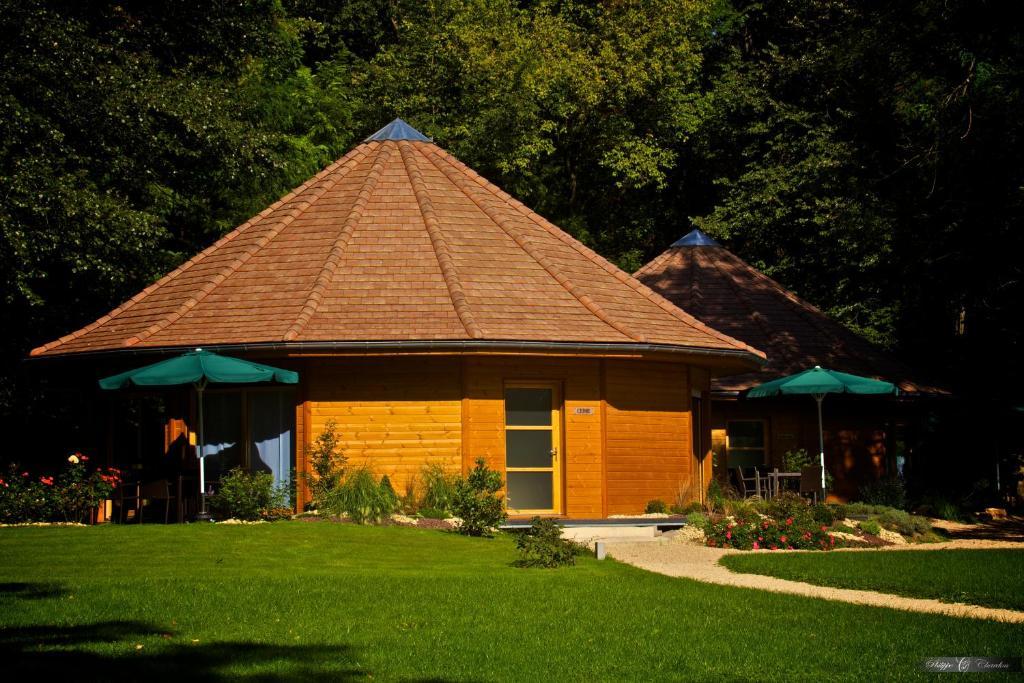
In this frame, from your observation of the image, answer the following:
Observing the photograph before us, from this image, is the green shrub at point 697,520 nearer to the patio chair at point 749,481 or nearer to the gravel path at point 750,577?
the gravel path at point 750,577

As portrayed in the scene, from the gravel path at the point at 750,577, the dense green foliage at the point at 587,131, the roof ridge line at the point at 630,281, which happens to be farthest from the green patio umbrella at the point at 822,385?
the gravel path at the point at 750,577

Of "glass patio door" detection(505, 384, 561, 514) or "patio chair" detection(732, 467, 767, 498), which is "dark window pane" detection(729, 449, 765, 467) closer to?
"patio chair" detection(732, 467, 767, 498)

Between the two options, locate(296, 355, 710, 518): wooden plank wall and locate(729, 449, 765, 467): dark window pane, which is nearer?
locate(296, 355, 710, 518): wooden plank wall

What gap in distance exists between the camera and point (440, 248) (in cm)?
2225

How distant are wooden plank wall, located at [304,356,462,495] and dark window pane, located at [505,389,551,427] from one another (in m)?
1.09

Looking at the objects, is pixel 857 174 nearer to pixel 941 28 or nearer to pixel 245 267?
pixel 941 28

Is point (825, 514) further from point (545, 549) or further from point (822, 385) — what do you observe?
point (545, 549)

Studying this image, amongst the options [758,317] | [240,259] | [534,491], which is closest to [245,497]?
[534,491]

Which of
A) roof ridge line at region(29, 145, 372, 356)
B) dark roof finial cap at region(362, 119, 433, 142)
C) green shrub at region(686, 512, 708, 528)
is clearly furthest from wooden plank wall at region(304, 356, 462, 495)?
dark roof finial cap at region(362, 119, 433, 142)

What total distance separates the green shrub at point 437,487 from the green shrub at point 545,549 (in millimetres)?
4187

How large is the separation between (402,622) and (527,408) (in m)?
10.5

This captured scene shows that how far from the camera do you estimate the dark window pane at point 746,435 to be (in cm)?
2806

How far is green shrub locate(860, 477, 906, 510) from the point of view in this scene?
25.4 meters

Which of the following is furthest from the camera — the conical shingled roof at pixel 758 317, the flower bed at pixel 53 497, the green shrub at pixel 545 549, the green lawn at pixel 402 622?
the conical shingled roof at pixel 758 317
